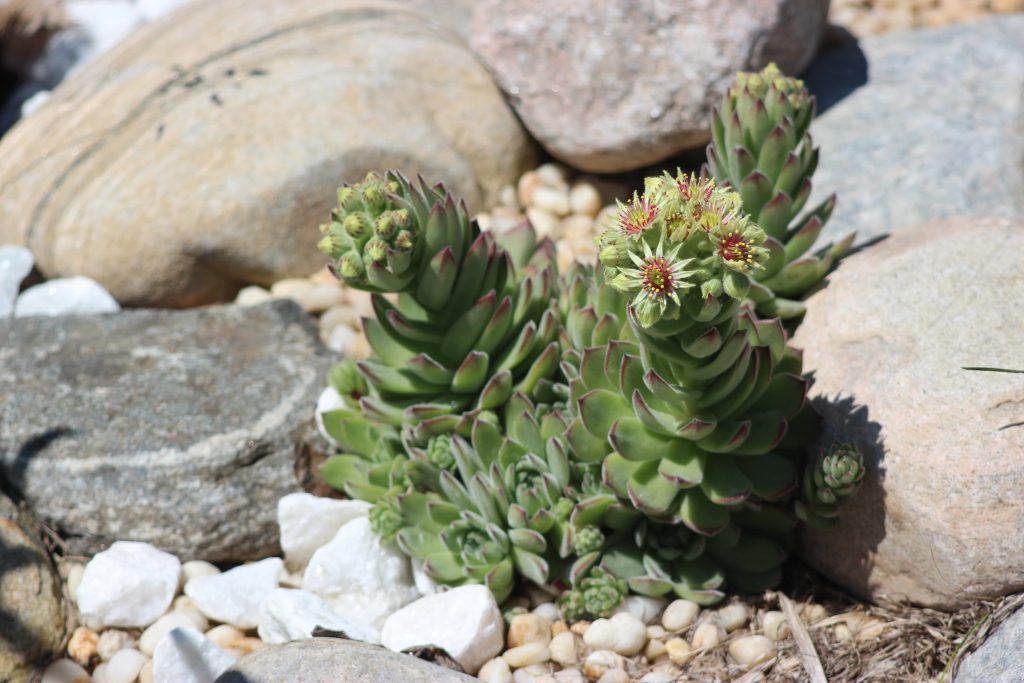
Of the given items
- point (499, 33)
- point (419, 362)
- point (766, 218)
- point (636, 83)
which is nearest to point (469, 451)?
point (419, 362)

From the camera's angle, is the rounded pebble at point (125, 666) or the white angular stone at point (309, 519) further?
the white angular stone at point (309, 519)

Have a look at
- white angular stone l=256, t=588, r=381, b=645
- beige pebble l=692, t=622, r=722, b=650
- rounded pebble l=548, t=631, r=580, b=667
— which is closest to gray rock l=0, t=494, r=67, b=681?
white angular stone l=256, t=588, r=381, b=645

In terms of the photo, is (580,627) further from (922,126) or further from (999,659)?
(922,126)

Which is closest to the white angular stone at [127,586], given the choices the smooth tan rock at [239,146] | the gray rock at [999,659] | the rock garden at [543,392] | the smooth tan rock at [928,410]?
the rock garden at [543,392]

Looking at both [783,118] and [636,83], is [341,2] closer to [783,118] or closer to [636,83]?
[636,83]

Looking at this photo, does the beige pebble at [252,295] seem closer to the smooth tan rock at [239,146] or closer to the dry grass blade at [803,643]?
the smooth tan rock at [239,146]

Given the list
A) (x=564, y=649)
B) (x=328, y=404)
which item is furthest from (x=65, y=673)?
(x=564, y=649)
